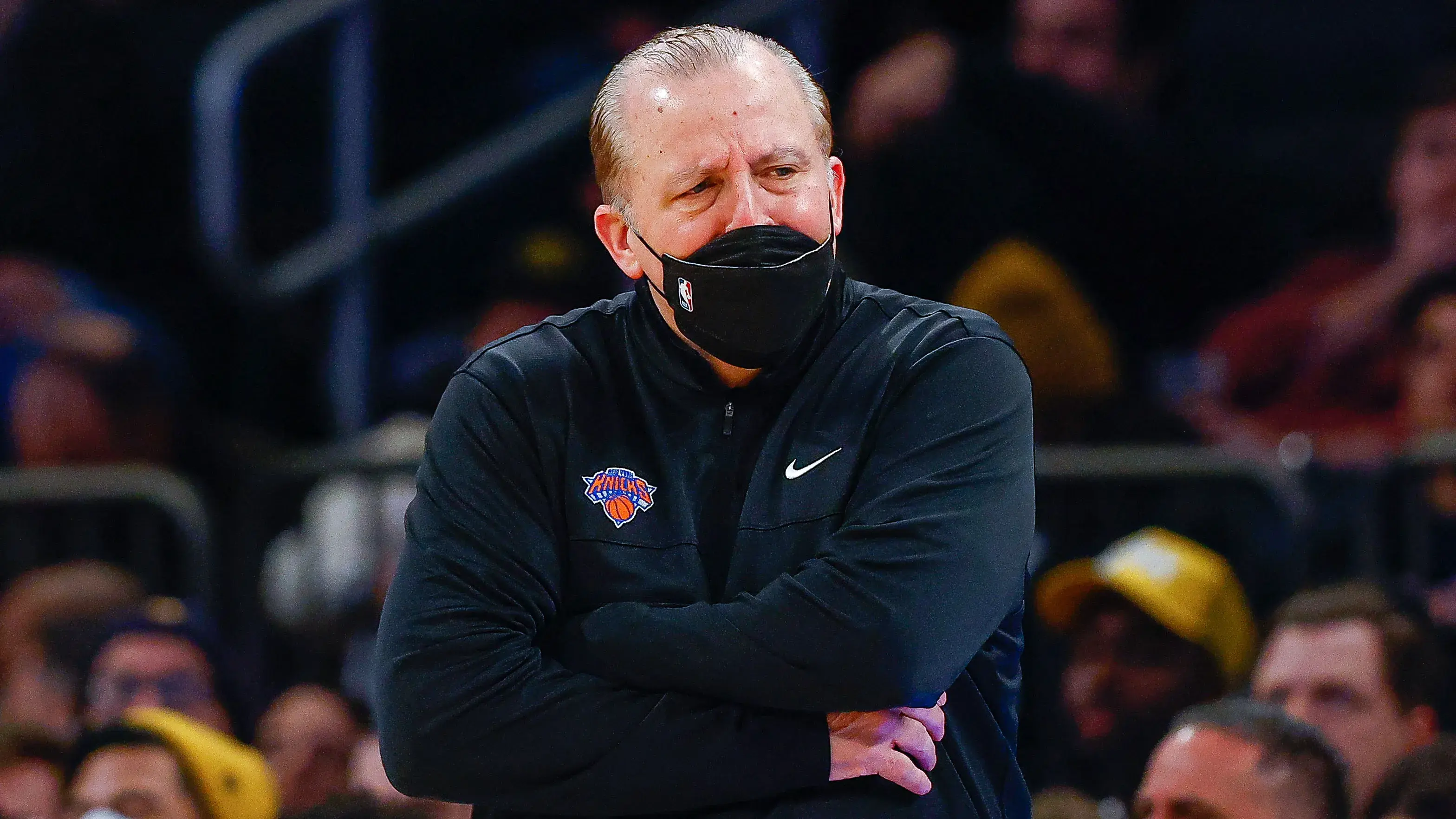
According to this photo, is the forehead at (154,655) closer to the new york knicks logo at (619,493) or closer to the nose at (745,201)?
the new york knicks logo at (619,493)

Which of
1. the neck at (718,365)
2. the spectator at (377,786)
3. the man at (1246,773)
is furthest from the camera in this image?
the spectator at (377,786)

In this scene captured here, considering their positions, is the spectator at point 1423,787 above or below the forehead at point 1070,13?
below

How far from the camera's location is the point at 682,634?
2238mm

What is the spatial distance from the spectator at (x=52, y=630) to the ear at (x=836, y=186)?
354cm

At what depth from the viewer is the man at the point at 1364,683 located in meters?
4.48

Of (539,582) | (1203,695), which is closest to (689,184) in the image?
(539,582)

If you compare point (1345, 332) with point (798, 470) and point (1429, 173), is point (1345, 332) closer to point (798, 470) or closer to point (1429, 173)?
point (1429, 173)

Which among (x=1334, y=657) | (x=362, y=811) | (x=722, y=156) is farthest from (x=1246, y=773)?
(x=722, y=156)

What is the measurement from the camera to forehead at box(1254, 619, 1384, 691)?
177 inches

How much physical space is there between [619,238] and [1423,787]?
242 centimetres

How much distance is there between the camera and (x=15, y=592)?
5.52m

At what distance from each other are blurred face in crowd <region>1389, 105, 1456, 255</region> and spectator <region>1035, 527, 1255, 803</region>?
1361mm

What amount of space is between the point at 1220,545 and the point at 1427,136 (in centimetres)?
153

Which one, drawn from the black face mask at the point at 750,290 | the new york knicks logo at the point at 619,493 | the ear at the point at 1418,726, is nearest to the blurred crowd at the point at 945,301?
the ear at the point at 1418,726
